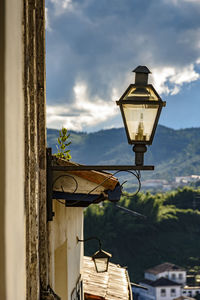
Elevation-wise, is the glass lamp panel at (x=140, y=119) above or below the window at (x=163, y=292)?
above

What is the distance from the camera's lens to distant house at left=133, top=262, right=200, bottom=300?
176ft

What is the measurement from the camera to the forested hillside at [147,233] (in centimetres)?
5756

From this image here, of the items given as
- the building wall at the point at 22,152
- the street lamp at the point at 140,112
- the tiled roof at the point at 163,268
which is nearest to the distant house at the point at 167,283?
the tiled roof at the point at 163,268

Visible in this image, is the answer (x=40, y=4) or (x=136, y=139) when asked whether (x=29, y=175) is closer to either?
(x=136, y=139)

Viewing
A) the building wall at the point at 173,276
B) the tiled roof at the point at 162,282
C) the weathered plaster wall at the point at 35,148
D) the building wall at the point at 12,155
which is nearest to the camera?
the building wall at the point at 12,155

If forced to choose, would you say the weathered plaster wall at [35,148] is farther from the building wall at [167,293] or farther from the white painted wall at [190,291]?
the building wall at [167,293]

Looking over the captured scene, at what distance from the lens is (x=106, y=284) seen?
7289 millimetres

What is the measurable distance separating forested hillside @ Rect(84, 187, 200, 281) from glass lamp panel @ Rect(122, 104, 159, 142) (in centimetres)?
5317

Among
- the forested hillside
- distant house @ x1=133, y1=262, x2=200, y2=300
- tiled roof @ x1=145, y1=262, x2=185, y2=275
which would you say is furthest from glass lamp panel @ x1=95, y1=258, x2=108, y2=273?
tiled roof @ x1=145, y1=262, x2=185, y2=275

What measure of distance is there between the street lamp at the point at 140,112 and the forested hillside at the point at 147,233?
174 ft

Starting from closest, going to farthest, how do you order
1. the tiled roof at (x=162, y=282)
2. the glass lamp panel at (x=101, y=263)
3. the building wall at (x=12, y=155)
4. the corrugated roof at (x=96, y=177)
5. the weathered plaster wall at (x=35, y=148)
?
the building wall at (x=12, y=155), the weathered plaster wall at (x=35, y=148), the corrugated roof at (x=96, y=177), the glass lamp panel at (x=101, y=263), the tiled roof at (x=162, y=282)

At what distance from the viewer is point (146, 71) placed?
309 centimetres

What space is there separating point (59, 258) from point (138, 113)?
1.80m

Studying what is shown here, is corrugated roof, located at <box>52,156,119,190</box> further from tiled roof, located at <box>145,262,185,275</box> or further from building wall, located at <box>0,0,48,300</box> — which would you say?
tiled roof, located at <box>145,262,185,275</box>
